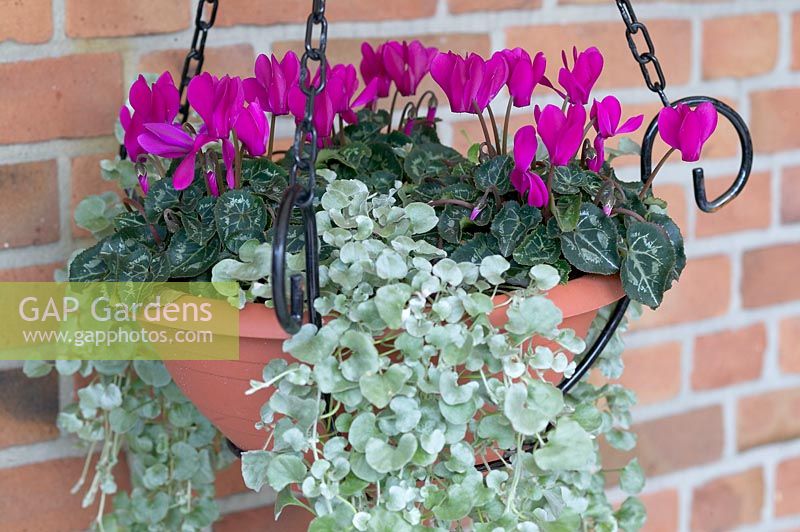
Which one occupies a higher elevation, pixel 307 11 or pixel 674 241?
pixel 307 11

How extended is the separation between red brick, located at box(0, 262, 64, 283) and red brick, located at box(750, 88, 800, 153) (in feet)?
3.21

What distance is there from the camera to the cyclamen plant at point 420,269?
73 centimetres

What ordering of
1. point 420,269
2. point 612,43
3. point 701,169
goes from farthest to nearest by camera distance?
point 612,43 → point 701,169 → point 420,269

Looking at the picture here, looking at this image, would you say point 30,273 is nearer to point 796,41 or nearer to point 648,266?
point 648,266

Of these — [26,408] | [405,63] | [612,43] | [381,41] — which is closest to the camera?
[405,63]

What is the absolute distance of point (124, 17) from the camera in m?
1.08

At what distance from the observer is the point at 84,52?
1064 mm

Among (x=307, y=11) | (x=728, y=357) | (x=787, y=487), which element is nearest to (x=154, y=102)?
(x=307, y=11)

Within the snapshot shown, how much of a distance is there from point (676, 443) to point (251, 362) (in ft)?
2.94

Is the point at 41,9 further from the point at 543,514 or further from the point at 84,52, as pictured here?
the point at 543,514

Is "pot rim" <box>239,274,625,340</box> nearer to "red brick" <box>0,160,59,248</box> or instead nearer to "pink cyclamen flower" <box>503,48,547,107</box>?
"pink cyclamen flower" <box>503,48,547,107</box>

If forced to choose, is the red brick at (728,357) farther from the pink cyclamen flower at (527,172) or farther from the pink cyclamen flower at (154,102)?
the pink cyclamen flower at (154,102)

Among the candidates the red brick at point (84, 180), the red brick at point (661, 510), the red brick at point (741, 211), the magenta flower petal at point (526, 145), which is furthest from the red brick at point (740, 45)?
the red brick at point (84, 180)

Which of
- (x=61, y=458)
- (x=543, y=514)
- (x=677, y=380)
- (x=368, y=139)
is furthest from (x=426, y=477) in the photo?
(x=677, y=380)
